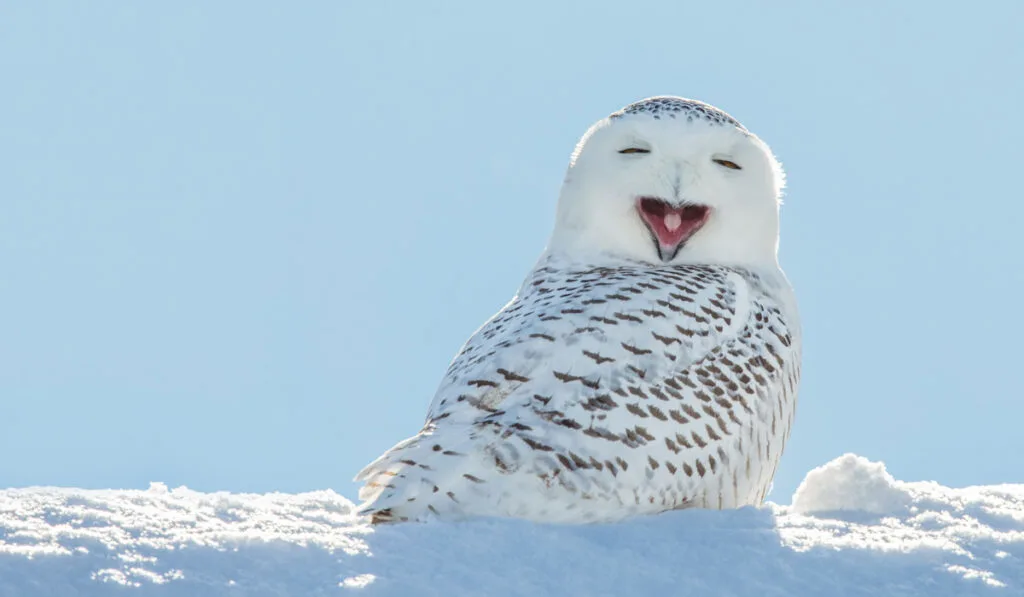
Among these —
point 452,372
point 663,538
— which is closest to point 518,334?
point 452,372

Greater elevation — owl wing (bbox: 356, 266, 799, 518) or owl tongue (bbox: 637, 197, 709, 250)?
owl tongue (bbox: 637, 197, 709, 250)

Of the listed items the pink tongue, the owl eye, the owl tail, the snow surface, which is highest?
the owl eye

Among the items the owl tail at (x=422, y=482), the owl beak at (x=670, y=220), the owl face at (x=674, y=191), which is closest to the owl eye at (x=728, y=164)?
the owl face at (x=674, y=191)

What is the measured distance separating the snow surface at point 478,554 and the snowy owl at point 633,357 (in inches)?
6.3

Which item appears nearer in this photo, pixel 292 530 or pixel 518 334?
pixel 292 530

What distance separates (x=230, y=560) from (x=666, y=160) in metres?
2.07

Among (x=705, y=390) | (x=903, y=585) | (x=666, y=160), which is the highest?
(x=666, y=160)

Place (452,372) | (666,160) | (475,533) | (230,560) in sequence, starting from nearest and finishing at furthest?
(230,560) → (475,533) → (452,372) → (666,160)

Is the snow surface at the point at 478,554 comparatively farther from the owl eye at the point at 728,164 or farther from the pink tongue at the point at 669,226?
the owl eye at the point at 728,164

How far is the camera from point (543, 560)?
2.74 m

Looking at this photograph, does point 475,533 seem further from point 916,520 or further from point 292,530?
point 916,520

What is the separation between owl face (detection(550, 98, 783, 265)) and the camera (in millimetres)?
3971

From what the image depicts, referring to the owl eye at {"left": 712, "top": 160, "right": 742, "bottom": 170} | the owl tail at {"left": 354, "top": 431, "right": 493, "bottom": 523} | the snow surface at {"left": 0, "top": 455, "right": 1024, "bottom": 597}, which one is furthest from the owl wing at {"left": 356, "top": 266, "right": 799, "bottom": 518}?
the owl eye at {"left": 712, "top": 160, "right": 742, "bottom": 170}

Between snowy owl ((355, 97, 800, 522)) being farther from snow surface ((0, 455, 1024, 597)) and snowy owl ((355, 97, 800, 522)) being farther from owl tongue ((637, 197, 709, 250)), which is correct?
snow surface ((0, 455, 1024, 597))
